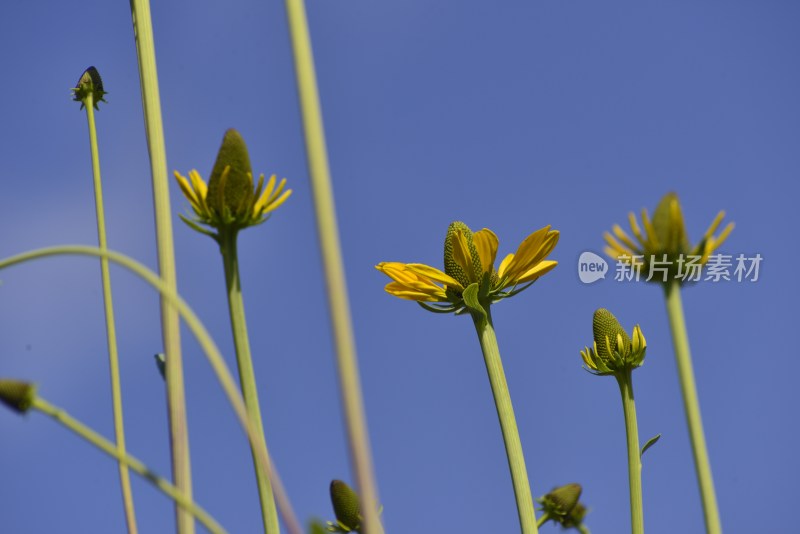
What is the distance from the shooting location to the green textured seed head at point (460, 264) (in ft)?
6.24

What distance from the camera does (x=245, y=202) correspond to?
138cm

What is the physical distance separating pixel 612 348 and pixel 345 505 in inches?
33.0

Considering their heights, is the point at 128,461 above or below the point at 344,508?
above

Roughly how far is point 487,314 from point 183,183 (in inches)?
29.6

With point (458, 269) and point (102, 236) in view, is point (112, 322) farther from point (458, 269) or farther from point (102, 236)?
point (458, 269)

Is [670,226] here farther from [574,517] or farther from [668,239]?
[574,517]

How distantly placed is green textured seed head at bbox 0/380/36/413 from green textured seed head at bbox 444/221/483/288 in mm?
1154

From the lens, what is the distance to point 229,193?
4.53ft

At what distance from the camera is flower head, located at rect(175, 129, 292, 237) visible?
1.37 m

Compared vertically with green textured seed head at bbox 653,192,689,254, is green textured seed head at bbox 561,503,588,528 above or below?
below

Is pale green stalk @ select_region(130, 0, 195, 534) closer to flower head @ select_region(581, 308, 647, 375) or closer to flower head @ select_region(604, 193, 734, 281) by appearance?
flower head @ select_region(604, 193, 734, 281)

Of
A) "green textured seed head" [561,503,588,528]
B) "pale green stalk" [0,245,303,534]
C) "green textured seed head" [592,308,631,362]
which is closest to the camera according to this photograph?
"pale green stalk" [0,245,303,534]

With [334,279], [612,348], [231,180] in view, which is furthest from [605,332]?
[334,279]

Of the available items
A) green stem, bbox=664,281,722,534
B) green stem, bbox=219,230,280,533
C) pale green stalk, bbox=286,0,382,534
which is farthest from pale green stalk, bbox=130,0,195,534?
green stem, bbox=664,281,722,534
